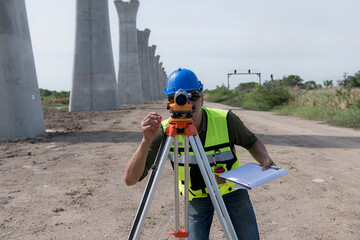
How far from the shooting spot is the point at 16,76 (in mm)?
10227

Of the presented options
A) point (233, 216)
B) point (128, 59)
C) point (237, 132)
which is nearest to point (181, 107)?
point (237, 132)

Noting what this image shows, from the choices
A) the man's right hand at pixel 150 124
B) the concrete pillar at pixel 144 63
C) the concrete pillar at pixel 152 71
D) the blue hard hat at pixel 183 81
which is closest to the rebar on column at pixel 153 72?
the concrete pillar at pixel 152 71

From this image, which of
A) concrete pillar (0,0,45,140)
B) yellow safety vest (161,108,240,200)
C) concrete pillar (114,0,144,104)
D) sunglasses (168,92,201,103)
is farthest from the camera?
concrete pillar (114,0,144,104)

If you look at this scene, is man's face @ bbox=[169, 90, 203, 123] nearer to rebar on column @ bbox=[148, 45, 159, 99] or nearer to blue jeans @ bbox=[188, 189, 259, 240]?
blue jeans @ bbox=[188, 189, 259, 240]

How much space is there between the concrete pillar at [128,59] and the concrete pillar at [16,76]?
Answer: 80.5ft

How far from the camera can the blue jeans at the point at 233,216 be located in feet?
8.18

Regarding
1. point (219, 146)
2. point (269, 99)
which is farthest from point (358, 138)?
point (269, 99)

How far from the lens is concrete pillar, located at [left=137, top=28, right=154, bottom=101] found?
4981 cm

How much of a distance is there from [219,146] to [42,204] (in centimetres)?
309

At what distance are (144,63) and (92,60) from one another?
29.3m

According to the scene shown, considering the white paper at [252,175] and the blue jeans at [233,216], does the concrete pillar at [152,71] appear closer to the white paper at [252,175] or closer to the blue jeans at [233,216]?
the blue jeans at [233,216]

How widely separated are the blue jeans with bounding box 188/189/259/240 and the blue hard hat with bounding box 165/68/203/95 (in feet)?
2.56

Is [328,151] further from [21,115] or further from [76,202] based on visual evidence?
[21,115]

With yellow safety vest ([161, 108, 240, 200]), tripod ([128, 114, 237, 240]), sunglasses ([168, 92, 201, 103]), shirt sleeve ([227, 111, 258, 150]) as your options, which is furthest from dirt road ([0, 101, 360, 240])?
sunglasses ([168, 92, 201, 103])
